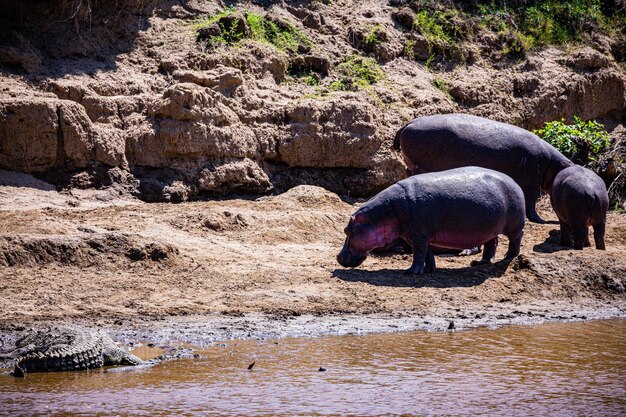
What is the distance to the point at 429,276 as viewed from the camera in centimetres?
949

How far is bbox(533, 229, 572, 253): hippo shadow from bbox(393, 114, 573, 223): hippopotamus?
355 mm

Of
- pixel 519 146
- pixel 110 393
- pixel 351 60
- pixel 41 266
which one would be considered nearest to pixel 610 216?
pixel 519 146

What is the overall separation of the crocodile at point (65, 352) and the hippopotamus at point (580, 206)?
6.24 meters

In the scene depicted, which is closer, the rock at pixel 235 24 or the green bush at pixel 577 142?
the rock at pixel 235 24

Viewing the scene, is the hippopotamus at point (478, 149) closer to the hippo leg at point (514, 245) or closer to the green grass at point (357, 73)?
the hippo leg at point (514, 245)

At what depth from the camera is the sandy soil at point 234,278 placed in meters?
7.83

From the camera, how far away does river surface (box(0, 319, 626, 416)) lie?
18.5ft

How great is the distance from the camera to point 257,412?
5543 millimetres

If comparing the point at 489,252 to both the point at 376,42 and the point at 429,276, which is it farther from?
the point at 376,42

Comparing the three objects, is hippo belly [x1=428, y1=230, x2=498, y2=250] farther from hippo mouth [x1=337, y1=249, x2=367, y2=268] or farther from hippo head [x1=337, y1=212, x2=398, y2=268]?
hippo mouth [x1=337, y1=249, x2=367, y2=268]

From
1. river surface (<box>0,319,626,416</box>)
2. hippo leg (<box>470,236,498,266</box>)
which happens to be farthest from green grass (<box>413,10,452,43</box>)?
river surface (<box>0,319,626,416</box>)

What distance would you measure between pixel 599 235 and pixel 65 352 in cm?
703

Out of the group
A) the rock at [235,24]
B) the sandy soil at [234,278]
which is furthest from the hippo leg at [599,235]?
the rock at [235,24]

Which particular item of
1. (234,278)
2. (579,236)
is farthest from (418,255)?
(579,236)
